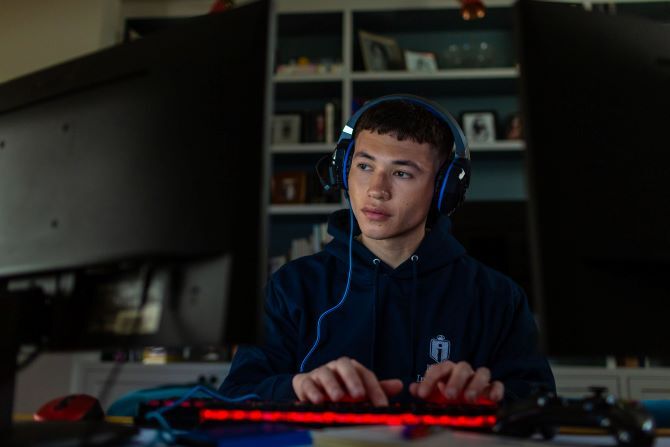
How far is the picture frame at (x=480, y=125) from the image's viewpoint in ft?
9.84

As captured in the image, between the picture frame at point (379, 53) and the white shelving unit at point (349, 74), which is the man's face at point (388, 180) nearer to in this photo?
the white shelving unit at point (349, 74)

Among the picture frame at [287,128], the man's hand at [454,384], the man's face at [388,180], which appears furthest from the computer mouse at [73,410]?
the picture frame at [287,128]

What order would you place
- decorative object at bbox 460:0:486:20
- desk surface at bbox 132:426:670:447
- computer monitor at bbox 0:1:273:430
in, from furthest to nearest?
decorative object at bbox 460:0:486:20 → computer monitor at bbox 0:1:273:430 → desk surface at bbox 132:426:670:447

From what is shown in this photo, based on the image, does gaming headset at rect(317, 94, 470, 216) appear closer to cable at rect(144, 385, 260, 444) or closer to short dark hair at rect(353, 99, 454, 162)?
short dark hair at rect(353, 99, 454, 162)

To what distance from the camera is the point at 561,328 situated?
0.60 meters

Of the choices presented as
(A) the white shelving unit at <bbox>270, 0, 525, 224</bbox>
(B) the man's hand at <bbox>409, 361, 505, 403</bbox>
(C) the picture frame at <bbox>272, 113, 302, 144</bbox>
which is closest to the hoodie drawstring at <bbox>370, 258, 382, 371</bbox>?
(B) the man's hand at <bbox>409, 361, 505, 403</bbox>

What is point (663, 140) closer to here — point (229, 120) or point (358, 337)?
point (229, 120)

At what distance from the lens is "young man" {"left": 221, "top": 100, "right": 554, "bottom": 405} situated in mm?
1165

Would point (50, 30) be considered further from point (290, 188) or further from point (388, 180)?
point (388, 180)

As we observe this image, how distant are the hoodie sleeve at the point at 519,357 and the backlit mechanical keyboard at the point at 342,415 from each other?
0.28 meters

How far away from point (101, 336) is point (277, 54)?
2826 millimetres

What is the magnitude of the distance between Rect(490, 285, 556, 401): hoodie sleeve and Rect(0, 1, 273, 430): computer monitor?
0.52 meters

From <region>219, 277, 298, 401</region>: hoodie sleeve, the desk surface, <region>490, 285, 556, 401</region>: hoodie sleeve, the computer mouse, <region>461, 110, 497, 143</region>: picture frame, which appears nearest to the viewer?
the desk surface

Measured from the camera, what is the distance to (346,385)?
2.46 ft
